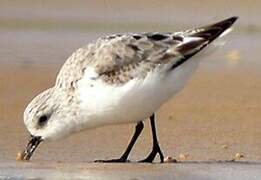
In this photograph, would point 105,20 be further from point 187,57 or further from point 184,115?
point 187,57

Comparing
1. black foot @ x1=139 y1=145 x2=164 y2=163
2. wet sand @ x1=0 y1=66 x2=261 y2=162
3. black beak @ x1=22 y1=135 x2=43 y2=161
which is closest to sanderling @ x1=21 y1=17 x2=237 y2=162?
black beak @ x1=22 y1=135 x2=43 y2=161

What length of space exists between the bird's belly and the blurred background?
51 centimetres

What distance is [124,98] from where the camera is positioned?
7.25m

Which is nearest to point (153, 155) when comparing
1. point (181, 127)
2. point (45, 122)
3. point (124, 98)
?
point (124, 98)

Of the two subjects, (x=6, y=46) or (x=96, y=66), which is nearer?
(x=96, y=66)

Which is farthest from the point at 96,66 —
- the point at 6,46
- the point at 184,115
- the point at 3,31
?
the point at 3,31

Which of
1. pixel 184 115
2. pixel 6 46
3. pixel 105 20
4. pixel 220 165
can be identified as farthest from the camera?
pixel 105 20

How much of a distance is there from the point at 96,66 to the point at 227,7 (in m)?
12.2

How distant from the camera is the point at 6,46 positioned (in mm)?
13906

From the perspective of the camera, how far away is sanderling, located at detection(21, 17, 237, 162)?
7285 millimetres

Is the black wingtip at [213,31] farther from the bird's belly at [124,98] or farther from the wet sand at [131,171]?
the wet sand at [131,171]

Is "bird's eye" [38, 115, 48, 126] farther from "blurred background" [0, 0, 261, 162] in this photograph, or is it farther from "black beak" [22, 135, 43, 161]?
"blurred background" [0, 0, 261, 162]

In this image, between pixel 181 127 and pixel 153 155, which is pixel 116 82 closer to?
pixel 153 155

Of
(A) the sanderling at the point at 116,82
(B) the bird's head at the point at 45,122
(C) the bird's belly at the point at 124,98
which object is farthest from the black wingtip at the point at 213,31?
(B) the bird's head at the point at 45,122
